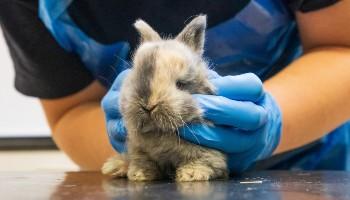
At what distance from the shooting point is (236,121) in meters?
0.75

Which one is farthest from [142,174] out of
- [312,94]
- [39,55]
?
[39,55]

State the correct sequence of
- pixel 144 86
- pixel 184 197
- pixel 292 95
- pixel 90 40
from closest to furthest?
pixel 184 197, pixel 144 86, pixel 292 95, pixel 90 40

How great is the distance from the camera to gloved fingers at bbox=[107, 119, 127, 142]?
0.80 metres

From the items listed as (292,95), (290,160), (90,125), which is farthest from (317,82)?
(90,125)

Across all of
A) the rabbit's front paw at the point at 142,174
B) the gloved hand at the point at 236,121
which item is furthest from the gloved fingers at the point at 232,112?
the rabbit's front paw at the point at 142,174

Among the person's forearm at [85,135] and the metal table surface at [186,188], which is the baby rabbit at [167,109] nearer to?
the metal table surface at [186,188]

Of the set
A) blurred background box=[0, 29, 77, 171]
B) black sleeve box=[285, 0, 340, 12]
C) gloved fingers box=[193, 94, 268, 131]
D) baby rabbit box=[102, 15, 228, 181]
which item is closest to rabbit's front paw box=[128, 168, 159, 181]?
baby rabbit box=[102, 15, 228, 181]

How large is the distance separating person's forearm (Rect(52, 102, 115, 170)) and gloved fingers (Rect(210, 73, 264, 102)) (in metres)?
0.36

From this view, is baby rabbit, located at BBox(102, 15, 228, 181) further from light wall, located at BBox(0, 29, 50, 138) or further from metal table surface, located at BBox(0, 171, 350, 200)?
light wall, located at BBox(0, 29, 50, 138)

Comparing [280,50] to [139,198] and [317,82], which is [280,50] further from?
[139,198]

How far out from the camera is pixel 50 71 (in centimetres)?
115

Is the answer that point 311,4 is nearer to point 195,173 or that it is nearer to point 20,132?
point 195,173

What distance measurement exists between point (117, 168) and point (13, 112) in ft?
3.38

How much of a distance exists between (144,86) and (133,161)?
5.0 inches
